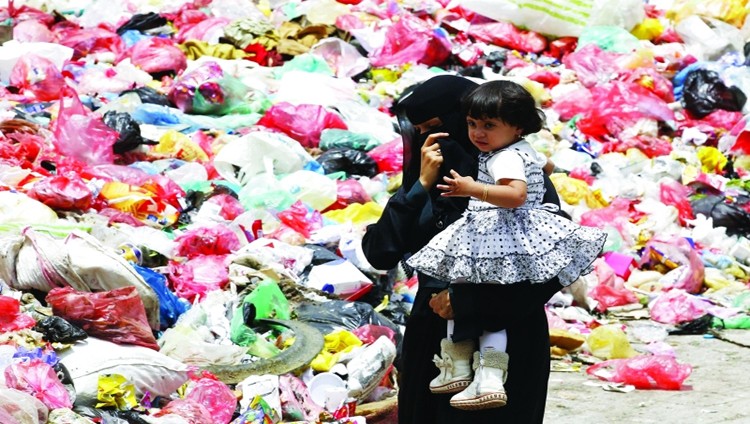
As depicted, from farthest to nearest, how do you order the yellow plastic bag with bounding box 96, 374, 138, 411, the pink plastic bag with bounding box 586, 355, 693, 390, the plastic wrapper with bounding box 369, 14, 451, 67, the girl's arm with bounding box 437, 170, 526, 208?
the plastic wrapper with bounding box 369, 14, 451, 67 → the pink plastic bag with bounding box 586, 355, 693, 390 → the yellow plastic bag with bounding box 96, 374, 138, 411 → the girl's arm with bounding box 437, 170, 526, 208

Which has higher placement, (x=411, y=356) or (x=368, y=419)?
(x=411, y=356)

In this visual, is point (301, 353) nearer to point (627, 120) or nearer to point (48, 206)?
point (48, 206)

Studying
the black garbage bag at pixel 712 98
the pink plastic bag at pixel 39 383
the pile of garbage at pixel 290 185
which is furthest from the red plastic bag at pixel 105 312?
the black garbage bag at pixel 712 98

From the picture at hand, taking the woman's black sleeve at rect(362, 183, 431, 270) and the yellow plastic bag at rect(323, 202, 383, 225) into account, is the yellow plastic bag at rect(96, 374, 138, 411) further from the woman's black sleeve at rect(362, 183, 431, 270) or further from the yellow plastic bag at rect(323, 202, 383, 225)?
the yellow plastic bag at rect(323, 202, 383, 225)

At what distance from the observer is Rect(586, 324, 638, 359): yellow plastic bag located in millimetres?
6387

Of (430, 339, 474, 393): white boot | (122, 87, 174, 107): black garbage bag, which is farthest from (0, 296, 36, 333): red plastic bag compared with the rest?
(122, 87, 174, 107): black garbage bag

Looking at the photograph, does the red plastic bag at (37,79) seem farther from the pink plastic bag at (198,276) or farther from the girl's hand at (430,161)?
the girl's hand at (430,161)

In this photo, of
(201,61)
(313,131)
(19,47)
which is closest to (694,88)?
(313,131)

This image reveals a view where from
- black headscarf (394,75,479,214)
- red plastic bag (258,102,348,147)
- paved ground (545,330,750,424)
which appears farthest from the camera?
red plastic bag (258,102,348,147)

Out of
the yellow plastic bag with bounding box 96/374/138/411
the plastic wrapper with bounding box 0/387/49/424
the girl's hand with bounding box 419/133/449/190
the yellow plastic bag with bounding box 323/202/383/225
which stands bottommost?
the yellow plastic bag with bounding box 323/202/383/225

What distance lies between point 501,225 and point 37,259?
2898 mm

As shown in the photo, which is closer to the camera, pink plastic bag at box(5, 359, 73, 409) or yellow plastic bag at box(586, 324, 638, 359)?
pink plastic bag at box(5, 359, 73, 409)

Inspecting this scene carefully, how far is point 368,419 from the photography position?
201 inches

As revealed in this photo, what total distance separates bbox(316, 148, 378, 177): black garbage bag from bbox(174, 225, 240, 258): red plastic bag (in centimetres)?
169
